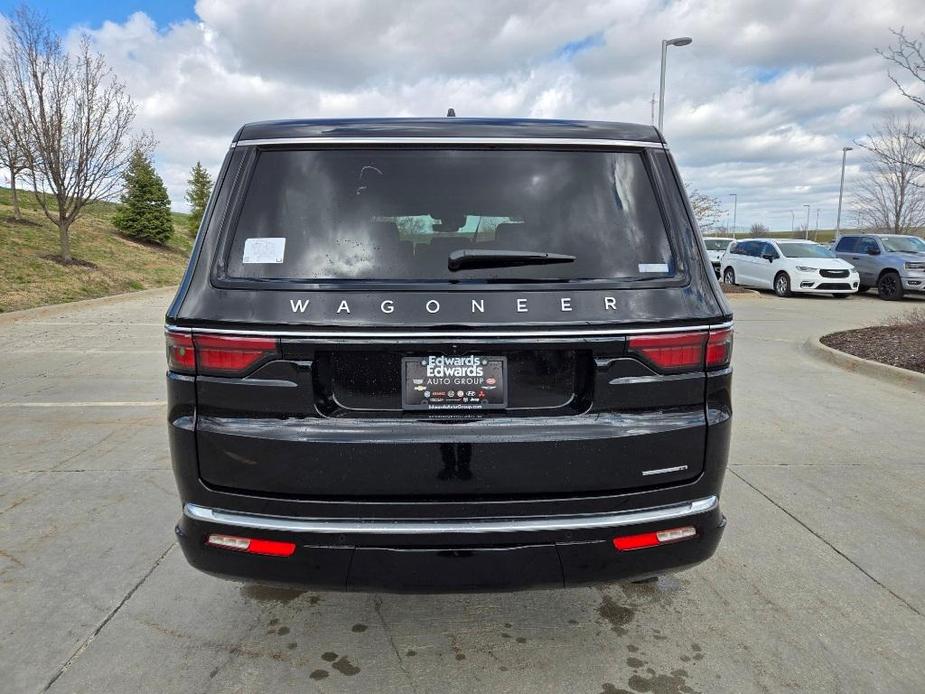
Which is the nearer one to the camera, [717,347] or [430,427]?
[430,427]

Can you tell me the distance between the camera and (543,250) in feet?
7.14

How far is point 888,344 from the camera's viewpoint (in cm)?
889

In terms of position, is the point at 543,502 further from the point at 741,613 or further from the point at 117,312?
the point at 117,312

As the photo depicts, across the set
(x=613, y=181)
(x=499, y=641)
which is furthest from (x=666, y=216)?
(x=499, y=641)

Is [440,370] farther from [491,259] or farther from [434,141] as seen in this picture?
[434,141]

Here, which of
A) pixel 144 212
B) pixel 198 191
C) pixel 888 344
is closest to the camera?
pixel 888 344

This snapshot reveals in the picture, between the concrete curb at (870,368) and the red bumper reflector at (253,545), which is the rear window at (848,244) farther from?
the red bumper reflector at (253,545)

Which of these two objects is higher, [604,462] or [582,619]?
[604,462]

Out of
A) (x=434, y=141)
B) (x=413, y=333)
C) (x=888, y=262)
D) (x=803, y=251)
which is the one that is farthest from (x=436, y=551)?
(x=888, y=262)

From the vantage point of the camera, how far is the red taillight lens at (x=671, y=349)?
213 cm

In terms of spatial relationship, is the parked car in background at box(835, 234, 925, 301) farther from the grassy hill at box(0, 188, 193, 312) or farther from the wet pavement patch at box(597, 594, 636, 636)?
the grassy hill at box(0, 188, 193, 312)

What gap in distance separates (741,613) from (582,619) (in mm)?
702

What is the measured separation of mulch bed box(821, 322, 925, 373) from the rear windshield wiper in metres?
7.21

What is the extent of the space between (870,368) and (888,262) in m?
12.8
